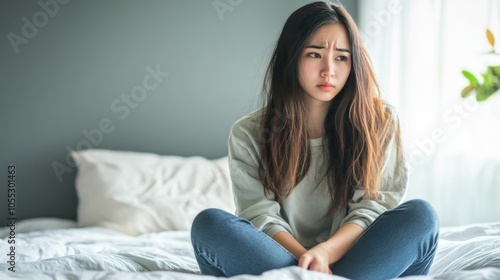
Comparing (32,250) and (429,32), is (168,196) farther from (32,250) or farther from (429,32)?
(429,32)

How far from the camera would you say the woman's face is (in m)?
1.59

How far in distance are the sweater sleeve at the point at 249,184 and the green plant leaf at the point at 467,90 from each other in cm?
112

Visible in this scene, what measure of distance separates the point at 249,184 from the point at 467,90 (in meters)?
1.22

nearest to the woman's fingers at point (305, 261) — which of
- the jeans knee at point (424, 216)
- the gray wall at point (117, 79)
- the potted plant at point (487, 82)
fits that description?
the jeans knee at point (424, 216)

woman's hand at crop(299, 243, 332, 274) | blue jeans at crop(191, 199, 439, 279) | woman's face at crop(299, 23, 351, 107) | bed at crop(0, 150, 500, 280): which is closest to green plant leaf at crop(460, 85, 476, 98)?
bed at crop(0, 150, 500, 280)

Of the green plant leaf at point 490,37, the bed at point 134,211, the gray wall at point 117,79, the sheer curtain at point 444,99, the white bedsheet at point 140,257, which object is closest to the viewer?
the white bedsheet at point 140,257

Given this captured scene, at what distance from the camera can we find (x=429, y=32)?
2781 millimetres

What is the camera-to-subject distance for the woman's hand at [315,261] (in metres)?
1.34

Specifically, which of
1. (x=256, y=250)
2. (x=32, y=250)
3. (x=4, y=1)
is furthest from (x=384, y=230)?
(x=4, y=1)

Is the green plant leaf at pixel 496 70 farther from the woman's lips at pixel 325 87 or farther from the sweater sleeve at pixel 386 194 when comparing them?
the woman's lips at pixel 325 87

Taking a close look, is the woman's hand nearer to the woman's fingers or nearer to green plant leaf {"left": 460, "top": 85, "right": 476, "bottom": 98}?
the woman's fingers

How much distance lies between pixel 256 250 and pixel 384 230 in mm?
264

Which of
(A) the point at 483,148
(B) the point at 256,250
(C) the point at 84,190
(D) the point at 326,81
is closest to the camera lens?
(B) the point at 256,250

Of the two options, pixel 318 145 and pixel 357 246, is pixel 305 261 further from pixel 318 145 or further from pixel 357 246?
pixel 318 145
